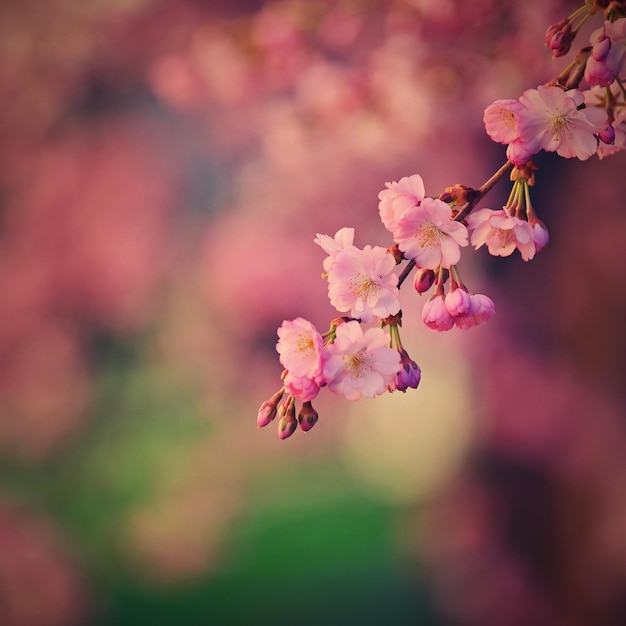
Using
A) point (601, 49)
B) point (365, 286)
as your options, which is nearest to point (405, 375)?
point (365, 286)

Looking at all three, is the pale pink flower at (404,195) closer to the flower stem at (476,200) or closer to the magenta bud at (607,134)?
the flower stem at (476,200)

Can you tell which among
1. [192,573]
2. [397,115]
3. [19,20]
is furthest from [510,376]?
[19,20]

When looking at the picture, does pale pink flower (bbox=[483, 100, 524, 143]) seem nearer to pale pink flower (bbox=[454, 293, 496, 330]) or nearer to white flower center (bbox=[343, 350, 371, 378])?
pale pink flower (bbox=[454, 293, 496, 330])

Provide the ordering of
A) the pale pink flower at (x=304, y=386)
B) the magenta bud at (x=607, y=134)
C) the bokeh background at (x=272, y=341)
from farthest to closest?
the bokeh background at (x=272, y=341), the magenta bud at (x=607, y=134), the pale pink flower at (x=304, y=386)

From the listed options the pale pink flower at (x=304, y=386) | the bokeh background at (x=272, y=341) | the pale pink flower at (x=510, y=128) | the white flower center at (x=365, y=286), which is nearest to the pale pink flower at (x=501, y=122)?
the pale pink flower at (x=510, y=128)

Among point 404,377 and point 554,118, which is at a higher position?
point 554,118

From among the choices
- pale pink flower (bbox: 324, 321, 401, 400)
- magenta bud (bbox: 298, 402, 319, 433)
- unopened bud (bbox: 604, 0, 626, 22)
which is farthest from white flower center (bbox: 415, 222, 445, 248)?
unopened bud (bbox: 604, 0, 626, 22)

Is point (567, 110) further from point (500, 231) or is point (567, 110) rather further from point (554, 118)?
point (500, 231)

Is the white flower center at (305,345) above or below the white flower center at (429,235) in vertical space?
below
